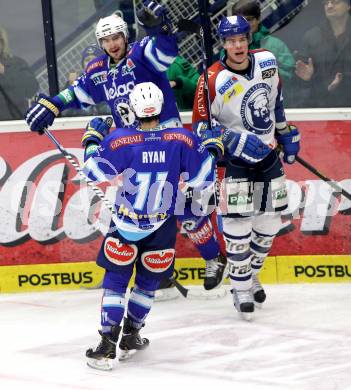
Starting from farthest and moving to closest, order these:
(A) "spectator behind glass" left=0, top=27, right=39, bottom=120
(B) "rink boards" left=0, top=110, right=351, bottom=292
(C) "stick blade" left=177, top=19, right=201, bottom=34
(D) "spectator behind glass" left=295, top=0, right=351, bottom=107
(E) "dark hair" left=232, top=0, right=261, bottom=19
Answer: (A) "spectator behind glass" left=0, top=27, right=39, bottom=120, (B) "rink boards" left=0, top=110, right=351, bottom=292, (D) "spectator behind glass" left=295, top=0, right=351, bottom=107, (E) "dark hair" left=232, top=0, right=261, bottom=19, (C) "stick blade" left=177, top=19, right=201, bottom=34

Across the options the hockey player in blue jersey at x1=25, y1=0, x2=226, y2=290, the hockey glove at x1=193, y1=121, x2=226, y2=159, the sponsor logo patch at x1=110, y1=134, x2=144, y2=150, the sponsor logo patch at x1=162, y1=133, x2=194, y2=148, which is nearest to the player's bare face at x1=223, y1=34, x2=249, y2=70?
the hockey player in blue jersey at x1=25, y1=0, x2=226, y2=290

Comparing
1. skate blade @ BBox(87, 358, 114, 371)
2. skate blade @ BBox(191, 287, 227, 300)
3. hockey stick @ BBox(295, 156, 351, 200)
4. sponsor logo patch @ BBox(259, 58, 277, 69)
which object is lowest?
skate blade @ BBox(191, 287, 227, 300)

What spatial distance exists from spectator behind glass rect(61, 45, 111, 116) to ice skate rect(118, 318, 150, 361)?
2090 mm

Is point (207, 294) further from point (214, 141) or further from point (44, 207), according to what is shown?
point (214, 141)

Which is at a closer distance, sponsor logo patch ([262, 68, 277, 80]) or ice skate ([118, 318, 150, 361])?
ice skate ([118, 318, 150, 361])

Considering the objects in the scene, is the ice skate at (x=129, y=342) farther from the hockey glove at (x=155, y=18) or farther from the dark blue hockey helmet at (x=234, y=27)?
the dark blue hockey helmet at (x=234, y=27)

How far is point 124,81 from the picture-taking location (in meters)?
6.59

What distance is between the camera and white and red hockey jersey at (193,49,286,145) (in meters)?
6.32

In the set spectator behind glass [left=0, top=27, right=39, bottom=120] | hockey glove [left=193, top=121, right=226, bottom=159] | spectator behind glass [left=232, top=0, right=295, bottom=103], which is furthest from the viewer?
spectator behind glass [left=0, top=27, right=39, bottom=120]

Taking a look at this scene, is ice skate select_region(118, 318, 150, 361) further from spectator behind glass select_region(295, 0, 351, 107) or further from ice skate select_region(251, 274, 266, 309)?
spectator behind glass select_region(295, 0, 351, 107)

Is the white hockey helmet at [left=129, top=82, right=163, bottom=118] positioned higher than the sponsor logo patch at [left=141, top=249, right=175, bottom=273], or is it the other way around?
the white hockey helmet at [left=129, top=82, right=163, bottom=118]

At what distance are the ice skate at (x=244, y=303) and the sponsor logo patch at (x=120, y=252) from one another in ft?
3.66

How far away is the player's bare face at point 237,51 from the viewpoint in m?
6.21

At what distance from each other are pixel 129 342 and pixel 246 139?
1.41m
